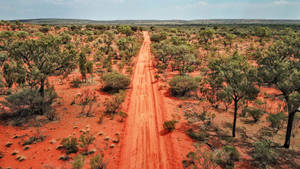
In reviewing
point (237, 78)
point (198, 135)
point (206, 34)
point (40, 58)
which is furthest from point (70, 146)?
point (206, 34)

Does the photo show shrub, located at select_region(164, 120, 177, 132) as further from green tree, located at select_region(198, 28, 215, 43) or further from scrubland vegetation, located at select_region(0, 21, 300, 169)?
green tree, located at select_region(198, 28, 215, 43)

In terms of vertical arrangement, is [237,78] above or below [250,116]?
above

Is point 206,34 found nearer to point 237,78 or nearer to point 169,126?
point 237,78

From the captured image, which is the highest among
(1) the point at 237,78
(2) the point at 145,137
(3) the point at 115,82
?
→ (1) the point at 237,78

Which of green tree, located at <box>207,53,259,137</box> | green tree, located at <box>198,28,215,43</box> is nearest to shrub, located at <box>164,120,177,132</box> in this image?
green tree, located at <box>207,53,259,137</box>

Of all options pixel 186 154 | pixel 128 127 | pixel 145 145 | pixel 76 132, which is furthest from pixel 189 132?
pixel 76 132
